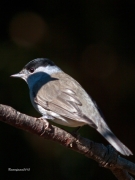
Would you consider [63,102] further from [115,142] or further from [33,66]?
[33,66]

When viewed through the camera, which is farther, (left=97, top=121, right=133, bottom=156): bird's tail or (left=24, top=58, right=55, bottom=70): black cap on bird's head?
(left=24, top=58, right=55, bottom=70): black cap on bird's head

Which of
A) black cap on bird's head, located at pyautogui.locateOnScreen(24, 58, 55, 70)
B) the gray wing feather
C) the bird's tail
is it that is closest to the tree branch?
the bird's tail

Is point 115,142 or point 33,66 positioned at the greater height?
point 33,66

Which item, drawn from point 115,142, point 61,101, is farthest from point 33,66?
point 115,142

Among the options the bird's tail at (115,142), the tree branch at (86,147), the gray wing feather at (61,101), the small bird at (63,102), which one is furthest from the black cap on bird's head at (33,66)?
the tree branch at (86,147)

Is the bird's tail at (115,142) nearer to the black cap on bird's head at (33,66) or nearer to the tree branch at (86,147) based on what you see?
the tree branch at (86,147)

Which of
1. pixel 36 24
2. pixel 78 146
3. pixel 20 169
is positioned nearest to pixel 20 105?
pixel 20 169

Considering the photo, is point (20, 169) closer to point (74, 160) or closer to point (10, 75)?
point (74, 160)

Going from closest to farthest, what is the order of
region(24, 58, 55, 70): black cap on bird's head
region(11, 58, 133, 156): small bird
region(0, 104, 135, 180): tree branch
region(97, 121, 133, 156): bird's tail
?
region(0, 104, 135, 180): tree branch < region(97, 121, 133, 156): bird's tail < region(11, 58, 133, 156): small bird < region(24, 58, 55, 70): black cap on bird's head

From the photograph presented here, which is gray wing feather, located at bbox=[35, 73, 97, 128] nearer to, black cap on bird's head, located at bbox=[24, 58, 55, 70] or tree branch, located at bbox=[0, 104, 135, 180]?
tree branch, located at bbox=[0, 104, 135, 180]
